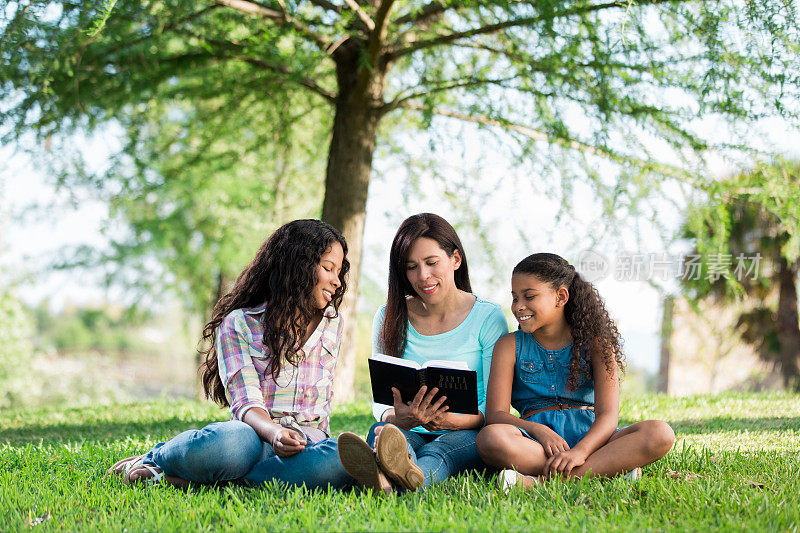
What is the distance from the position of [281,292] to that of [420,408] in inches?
31.8

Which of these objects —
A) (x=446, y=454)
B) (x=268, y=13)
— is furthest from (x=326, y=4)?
(x=446, y=454)

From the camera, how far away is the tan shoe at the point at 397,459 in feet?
8.46

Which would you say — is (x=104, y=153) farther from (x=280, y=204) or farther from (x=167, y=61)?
(x=280, y=204)

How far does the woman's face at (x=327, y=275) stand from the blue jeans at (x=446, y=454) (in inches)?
24.4

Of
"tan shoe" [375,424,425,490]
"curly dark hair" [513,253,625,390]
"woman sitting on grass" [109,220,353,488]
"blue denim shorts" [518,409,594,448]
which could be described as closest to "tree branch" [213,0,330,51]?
"woman sitting on grass" [109,220,353,488]

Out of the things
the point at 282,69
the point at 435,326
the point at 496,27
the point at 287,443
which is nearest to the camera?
the point at 287,443

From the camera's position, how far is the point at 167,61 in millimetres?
6484

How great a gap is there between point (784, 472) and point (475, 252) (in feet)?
16.0

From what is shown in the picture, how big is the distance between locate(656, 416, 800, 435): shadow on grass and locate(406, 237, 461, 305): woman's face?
2.02 metres

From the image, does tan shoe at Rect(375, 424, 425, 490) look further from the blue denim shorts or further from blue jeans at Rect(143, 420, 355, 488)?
the blue denim shorts

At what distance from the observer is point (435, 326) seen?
3.52 m

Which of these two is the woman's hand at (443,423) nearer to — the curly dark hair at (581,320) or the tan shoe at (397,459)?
the tan shoe at (397,459)

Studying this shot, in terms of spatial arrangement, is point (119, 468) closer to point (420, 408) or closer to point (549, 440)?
Answer: point (420, 408)

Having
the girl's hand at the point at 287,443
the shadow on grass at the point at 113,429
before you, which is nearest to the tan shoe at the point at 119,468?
the girl's hand at the point at 287,443
